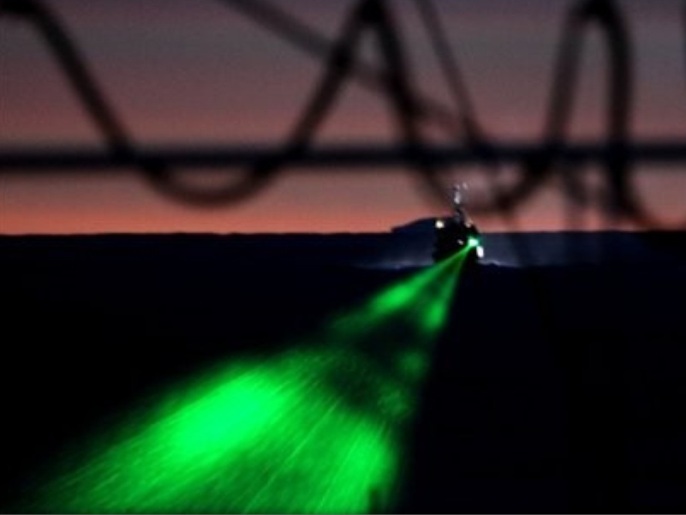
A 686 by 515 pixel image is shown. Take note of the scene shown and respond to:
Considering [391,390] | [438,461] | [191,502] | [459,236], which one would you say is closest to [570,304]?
[459,236]

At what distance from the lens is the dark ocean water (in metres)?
5.13

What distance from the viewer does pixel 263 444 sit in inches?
229

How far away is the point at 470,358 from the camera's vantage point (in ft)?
28.2

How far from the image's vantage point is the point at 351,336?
10398 millimetres

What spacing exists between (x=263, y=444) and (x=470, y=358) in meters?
2.97

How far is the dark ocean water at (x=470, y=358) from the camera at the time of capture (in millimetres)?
5133

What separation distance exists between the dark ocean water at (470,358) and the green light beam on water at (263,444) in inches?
5.4

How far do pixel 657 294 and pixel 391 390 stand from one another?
644cm

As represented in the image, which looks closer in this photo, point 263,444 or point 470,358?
point 263,444

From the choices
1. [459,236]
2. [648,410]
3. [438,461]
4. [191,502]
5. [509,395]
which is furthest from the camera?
[459,236]

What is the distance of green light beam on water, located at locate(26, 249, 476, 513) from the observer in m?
4.77

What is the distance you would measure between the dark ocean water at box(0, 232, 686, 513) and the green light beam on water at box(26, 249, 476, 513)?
0.14 metres

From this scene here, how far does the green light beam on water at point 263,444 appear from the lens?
4773 mm

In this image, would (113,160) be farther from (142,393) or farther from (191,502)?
(191,502)
